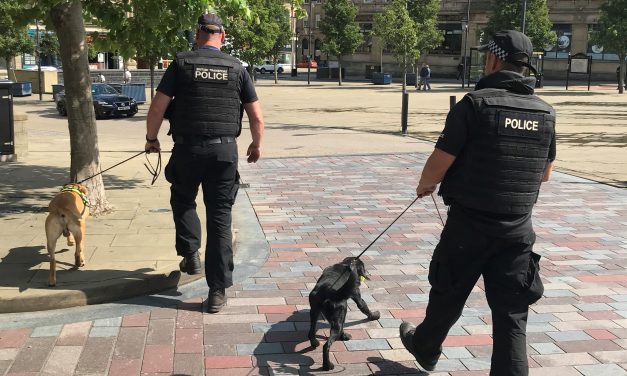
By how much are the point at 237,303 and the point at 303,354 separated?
0.99 metres

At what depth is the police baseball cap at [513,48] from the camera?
9.91ft

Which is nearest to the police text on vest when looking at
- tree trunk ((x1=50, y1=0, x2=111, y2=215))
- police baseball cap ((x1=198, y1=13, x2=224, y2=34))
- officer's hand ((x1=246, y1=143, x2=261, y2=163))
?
officer's hand ((x1=246, y1=143, x2=261, y2=163))

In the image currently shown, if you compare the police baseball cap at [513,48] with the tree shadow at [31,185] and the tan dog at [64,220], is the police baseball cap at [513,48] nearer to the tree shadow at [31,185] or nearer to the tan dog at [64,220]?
Answer: the tan dog at [64,220]

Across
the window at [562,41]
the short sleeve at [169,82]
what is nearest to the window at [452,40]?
the window at [562,41]

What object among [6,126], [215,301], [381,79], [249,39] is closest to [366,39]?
[381,79]

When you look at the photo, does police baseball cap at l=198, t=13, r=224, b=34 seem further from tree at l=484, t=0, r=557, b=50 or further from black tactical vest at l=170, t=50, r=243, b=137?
tree at l=484, t=0, r=557, b=50

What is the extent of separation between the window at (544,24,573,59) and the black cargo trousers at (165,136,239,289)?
54.4 m

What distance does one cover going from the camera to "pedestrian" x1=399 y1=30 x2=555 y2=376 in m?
2.95

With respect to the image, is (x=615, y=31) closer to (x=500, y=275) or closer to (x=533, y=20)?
(x=533, y=20)

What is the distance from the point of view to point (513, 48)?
9.89ft

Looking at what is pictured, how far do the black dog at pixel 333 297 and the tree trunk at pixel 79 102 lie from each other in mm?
3912

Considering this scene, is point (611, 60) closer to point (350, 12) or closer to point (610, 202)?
point (350, 12)

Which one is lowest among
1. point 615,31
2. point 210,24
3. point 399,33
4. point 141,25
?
point 210,24

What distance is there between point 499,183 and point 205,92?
87.0 inches
